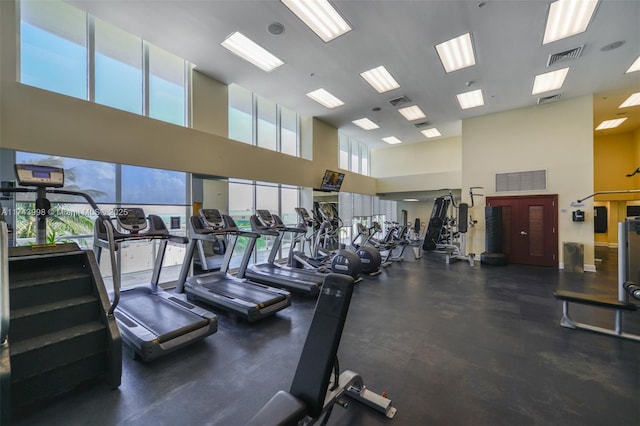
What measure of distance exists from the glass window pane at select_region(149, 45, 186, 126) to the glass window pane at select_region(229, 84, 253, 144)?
1326 millimetres

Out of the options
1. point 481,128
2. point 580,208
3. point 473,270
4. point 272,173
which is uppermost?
point 481,128

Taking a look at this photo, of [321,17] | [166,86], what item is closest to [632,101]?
[321,17]

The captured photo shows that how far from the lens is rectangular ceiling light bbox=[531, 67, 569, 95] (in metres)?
5.92

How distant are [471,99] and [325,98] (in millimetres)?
4180

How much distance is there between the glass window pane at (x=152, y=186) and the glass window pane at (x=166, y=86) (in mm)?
1147

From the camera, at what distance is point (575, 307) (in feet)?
13.0

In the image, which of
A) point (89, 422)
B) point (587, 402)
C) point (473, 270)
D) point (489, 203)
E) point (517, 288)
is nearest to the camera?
point (89, 422)

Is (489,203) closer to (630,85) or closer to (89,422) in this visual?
(630,85)

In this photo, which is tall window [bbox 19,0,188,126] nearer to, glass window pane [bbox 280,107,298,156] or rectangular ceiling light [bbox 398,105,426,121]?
glass window pane [bbox 280,107,298,156]

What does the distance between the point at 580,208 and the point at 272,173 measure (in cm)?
846

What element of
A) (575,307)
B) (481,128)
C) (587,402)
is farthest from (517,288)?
(481,128)

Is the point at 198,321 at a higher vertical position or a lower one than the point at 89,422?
higher

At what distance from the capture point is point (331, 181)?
31.0ft

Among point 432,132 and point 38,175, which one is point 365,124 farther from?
point 38,175
